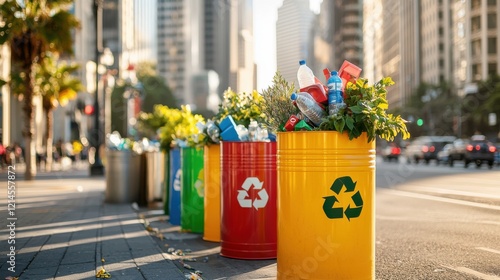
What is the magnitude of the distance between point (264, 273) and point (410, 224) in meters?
4.40

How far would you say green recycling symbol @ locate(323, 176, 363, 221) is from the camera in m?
5.08

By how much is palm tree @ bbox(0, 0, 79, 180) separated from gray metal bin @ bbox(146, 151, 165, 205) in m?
11.0

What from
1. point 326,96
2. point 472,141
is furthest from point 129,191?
point 472,141

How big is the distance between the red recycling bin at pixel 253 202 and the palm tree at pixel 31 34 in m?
17.6

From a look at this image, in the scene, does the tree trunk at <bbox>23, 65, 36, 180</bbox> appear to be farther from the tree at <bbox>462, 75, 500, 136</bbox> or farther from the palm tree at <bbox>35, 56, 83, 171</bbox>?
the tree at <bbox>462, 75, 500, 136</bbox>

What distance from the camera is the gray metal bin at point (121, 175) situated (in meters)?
14.1

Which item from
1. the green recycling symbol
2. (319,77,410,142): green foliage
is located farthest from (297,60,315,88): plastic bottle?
the green recycling symbol

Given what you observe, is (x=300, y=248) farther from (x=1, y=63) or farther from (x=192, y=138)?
(x=1, y=63)

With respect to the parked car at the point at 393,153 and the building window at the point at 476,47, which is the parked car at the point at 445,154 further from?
the building window at the point at 476,47

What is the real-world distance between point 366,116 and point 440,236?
4080mm

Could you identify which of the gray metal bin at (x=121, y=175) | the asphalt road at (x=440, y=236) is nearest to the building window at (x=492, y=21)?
the asphalt road at (x=440, y=236)

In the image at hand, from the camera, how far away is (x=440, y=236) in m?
8.52

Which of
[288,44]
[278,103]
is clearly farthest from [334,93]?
[288,44]

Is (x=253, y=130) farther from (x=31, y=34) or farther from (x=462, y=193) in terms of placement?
(x=31, y=34)
